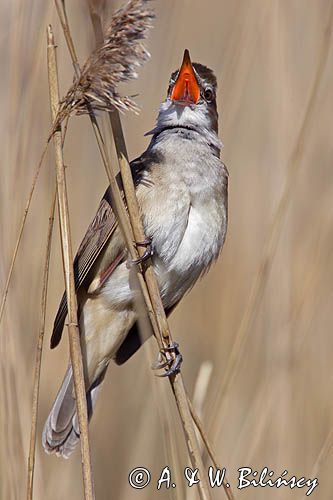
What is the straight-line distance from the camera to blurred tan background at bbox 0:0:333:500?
87.7 inches

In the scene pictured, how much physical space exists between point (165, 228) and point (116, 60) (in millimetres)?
879

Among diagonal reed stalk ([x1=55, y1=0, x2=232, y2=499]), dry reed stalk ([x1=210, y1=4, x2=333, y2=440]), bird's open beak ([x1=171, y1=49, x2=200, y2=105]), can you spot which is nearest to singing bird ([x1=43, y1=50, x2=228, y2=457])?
bird's open beak ([x1=171, y1=49, x2=200, y2=105])

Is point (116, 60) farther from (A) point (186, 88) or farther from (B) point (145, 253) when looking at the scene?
→ (A) point (186, 88)

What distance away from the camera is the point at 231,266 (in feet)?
10.9

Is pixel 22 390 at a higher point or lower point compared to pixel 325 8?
lower

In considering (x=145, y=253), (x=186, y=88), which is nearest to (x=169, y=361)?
(x=145, y=253)

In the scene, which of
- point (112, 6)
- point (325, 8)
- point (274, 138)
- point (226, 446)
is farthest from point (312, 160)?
point (112, 6)

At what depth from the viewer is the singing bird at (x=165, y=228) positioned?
232 cm

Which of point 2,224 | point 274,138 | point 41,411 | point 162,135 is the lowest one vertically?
point 41,411

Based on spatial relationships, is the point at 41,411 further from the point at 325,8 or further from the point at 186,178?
the point at 325,8

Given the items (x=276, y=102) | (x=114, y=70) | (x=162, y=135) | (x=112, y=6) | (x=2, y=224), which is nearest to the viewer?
(x=114, y=70)

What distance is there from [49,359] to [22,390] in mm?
645

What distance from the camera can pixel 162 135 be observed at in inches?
97.2

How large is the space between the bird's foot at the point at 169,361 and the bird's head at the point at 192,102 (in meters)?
0.75
